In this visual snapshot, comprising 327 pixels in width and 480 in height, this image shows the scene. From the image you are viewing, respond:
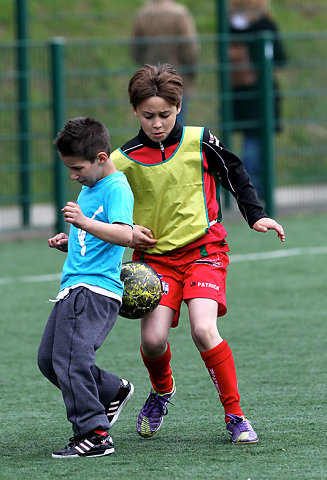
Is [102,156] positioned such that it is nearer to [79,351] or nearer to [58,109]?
[79,351]

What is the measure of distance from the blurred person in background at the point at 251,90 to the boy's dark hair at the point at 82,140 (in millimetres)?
7992

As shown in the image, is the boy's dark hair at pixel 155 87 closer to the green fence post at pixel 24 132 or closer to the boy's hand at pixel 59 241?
the boy's hand at pixel 59 241

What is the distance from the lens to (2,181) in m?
11.5

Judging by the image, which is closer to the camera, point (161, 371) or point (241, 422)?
point (241, 422)

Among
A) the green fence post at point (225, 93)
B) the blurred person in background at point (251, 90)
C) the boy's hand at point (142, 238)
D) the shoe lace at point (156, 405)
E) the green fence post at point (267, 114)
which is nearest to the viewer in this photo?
the boy's hand at point (142, 238)

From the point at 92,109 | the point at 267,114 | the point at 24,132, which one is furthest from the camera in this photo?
the point at 267,114

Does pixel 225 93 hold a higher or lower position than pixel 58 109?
higher

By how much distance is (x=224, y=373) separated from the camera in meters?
4.64

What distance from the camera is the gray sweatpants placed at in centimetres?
430

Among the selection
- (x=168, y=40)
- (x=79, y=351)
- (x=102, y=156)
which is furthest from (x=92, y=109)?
(x=79, y=351)

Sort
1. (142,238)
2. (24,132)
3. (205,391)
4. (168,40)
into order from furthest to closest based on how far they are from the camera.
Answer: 1. (168,40)
2. (24,132)
3. (205,391)
4. (142,238)

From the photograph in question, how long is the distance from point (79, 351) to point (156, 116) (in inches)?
42.7

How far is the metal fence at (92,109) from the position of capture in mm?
11336

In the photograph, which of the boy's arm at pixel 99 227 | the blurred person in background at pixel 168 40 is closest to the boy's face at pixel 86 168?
the boy's arm at pixel 99 227
